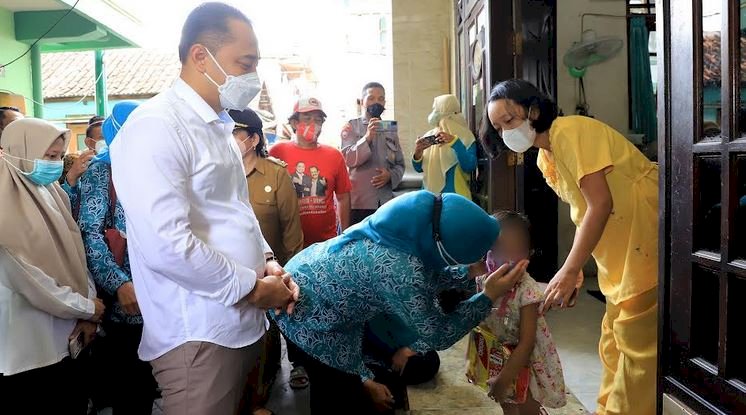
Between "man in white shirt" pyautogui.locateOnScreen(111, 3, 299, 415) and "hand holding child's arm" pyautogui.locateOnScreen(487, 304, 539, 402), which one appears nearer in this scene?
"man in white shirt" pyautogui.locateOnScreen(111, 3, 299, 415)

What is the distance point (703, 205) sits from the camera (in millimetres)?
1293

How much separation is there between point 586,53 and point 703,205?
397cm

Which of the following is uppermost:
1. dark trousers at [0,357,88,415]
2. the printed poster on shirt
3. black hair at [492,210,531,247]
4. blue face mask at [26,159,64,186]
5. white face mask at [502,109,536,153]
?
white face mask at [502,109,536,153]

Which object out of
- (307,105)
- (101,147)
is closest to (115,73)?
(307,105)

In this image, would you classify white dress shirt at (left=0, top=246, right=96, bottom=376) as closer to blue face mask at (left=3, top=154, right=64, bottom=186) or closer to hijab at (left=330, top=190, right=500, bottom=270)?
blue face mask at (left=3, top=154, right=64, bottom=186)

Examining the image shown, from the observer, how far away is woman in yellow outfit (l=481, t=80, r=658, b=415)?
1895 mm

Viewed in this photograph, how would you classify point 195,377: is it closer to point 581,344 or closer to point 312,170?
point 312,170

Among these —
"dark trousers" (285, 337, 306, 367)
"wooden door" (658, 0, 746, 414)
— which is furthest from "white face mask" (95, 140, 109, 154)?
"wooden door" (658, 0, 746, 414)

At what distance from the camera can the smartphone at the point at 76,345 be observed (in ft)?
5.99

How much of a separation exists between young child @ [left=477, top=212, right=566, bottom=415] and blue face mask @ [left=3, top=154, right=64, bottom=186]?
1.45 meters

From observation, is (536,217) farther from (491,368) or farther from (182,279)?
(182,279)

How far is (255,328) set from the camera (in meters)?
1.48

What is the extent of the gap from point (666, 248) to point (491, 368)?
84cm

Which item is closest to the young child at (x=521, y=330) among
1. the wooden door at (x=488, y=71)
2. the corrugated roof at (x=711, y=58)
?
the corrugated roof at (x=711, y=58)
